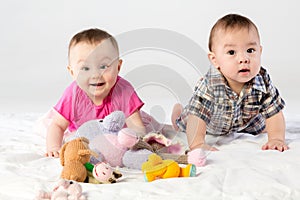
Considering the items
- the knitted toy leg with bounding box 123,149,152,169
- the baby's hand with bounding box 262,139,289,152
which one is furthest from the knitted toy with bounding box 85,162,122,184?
the baby's hand with bounding box 262,139,289,152

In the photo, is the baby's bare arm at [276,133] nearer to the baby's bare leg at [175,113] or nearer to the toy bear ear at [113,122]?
the baby's bare leg at [175,113]

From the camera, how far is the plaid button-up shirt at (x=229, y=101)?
211 cm

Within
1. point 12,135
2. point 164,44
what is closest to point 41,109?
point 12,135

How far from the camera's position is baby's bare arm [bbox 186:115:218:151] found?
2.01m

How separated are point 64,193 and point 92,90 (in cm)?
72

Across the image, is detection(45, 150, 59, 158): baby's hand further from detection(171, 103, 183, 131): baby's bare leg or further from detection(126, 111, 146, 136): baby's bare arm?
detection(171, 103, 183, 131): baby's bare leg

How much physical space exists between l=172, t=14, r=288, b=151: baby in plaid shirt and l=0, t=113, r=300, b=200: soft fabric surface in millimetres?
77

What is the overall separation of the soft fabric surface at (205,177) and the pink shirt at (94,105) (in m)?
0.16

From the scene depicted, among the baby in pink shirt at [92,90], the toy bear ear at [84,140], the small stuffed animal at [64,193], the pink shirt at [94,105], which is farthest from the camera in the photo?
the pink shirt at [94,105]

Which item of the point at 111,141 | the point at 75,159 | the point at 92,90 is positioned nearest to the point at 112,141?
the point at 111,141

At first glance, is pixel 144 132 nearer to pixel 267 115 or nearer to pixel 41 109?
pixel 267 115

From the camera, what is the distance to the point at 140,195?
56.6 inches

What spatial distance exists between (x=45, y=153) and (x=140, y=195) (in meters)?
0.64

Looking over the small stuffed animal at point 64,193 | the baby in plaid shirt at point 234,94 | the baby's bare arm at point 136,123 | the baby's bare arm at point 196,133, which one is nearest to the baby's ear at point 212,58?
the baby in plaid shirt at point 234,94
